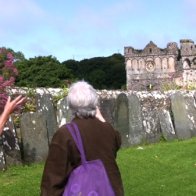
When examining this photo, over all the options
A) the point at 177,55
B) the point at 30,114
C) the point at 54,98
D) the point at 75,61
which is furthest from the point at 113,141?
the point at 75,61

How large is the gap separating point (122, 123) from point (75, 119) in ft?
24.7

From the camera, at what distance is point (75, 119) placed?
3977mm

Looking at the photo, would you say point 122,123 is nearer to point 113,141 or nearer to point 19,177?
point 19,177

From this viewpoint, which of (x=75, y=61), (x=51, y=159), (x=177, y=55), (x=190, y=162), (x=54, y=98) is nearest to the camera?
(x=51, y=159)

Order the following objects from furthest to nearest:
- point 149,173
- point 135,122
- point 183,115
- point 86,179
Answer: point 183,115, point 135,122, point 149,173, point 86,179

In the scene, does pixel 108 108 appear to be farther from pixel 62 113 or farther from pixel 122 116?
pixel 62 113

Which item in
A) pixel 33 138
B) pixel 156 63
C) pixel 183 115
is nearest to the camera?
pixel 33 138

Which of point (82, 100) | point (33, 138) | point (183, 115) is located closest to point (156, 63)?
point (183, 115)

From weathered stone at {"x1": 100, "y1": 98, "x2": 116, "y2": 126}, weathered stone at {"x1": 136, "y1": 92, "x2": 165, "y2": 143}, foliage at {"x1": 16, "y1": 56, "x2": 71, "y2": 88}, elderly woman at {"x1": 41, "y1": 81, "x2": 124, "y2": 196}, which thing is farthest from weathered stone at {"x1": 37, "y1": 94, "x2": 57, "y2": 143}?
foliage at {"x1": 16, "y1": 56, "x2": 71, "y2": 88}

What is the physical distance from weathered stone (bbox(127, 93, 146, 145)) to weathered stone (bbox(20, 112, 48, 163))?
2401 millimetres

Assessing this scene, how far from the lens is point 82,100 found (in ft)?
12.8

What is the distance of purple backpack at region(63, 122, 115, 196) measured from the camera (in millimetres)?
3775

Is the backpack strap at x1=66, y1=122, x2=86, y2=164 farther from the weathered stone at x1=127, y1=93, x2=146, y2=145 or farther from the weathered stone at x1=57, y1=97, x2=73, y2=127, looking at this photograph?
the weathered stone at x1=127, y1=93, x2=146, y2=145

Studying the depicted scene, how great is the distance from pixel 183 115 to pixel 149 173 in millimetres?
4280
